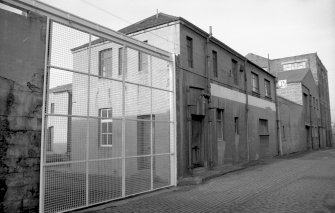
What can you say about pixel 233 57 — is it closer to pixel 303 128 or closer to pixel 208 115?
pixel 208 115

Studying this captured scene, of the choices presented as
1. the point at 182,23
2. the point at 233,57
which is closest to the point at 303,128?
the point at 233,57

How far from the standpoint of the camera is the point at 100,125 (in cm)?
916

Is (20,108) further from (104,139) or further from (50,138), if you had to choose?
(104,139)

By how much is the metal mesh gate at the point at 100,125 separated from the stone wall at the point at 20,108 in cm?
22

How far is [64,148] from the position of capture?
23.6 ft

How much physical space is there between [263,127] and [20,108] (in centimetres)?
1850

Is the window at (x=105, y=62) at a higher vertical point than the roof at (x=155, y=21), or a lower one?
lower

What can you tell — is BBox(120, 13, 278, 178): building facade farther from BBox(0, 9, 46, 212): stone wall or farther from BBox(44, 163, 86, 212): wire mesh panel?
BBox(0, 9, 46, 212): stone wall

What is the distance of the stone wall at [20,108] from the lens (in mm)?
6141

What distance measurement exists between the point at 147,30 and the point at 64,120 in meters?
7.25

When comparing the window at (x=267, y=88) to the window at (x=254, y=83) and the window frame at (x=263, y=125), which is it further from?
the window frame at (x=263, y=125)

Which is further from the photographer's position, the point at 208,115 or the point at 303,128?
the point at 303,128

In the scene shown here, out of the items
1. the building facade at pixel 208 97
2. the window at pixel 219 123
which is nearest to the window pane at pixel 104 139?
the building facade at pixel 208 97

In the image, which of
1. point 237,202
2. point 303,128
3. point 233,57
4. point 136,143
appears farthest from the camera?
point 303,128
